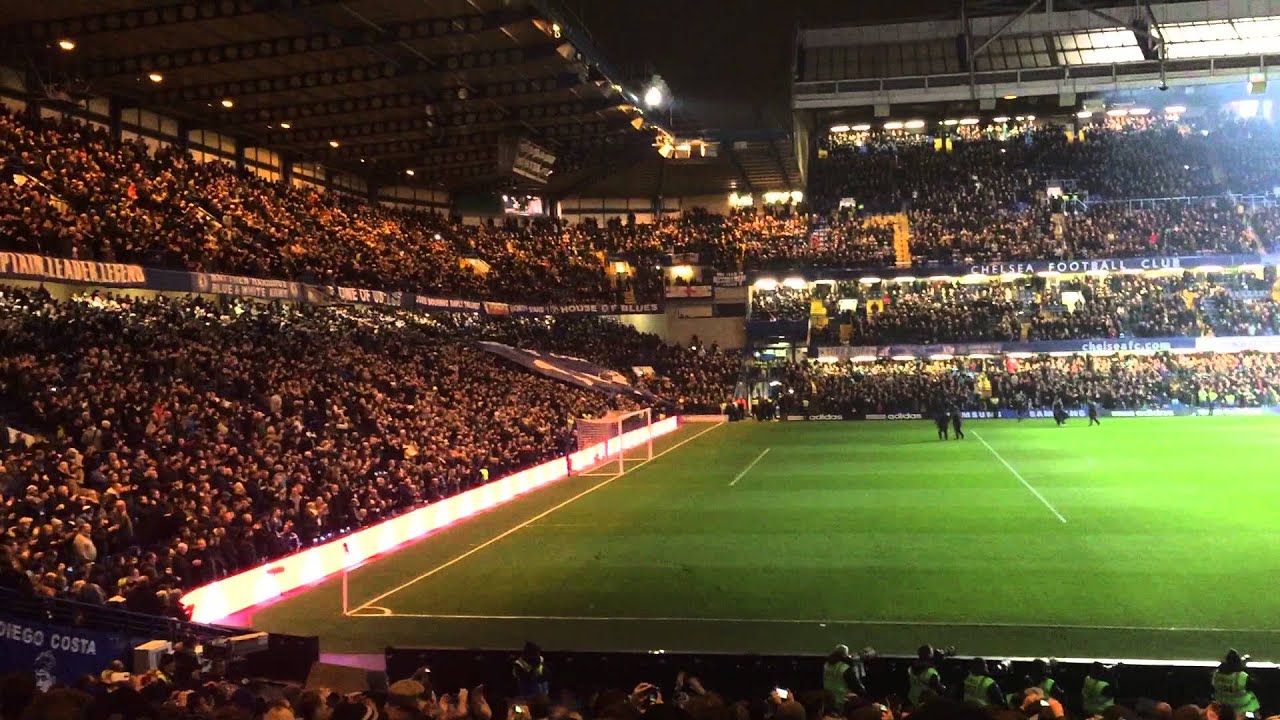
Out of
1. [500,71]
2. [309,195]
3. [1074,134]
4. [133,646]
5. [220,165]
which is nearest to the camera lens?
[133,646]

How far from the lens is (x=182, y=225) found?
92.6 feet

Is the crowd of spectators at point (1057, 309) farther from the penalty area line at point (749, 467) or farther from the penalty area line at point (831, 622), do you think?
the penalty area line at point (831, 622)

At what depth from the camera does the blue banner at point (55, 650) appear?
10711 mm

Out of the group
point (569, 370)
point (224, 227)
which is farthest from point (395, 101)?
point (569, 370)

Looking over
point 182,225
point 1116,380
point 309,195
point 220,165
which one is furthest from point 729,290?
point 182,225

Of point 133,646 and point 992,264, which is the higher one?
point 992,264

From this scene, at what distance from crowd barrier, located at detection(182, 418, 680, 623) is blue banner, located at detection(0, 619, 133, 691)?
223cm

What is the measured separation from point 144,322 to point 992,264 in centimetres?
4205

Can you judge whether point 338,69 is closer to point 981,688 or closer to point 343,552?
point 343,552

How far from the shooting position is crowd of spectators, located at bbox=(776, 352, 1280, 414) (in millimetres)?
46406

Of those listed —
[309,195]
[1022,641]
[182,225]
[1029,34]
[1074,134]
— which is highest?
[1029,34]

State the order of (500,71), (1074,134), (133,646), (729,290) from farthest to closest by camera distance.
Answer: (1074,134) < (729,290) < (500,71) < (133,646)

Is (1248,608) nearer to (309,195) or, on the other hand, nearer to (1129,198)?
(309,195)

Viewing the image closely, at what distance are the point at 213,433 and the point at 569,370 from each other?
2352cm
